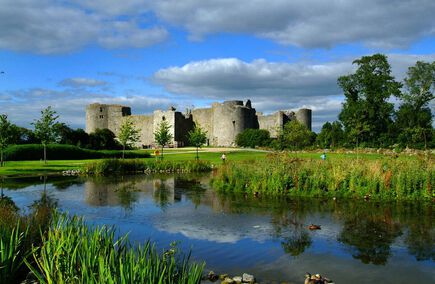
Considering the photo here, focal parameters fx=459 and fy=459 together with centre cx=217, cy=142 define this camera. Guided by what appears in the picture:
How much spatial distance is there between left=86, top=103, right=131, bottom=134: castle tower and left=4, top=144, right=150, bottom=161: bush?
29300 millimetres

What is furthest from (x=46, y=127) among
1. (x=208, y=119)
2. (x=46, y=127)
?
(x=208, y=119)

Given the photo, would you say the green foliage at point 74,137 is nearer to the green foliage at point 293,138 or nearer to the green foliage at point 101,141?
the green foliage at point 101,141

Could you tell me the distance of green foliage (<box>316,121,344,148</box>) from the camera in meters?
52.0

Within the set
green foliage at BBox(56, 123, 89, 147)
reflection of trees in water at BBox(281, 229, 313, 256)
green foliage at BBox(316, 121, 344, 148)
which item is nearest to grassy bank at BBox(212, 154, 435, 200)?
reflection of trees in water at BBox(281, 229, 313, 256)

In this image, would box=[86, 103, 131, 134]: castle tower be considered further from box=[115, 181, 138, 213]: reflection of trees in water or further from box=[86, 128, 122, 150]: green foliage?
box=[115, 181, 138, 213]: reflection of trees in water

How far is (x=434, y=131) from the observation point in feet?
154

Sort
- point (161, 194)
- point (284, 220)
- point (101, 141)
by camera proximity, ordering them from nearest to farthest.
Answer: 1. point (284, 220)
2. point (161, 194)
3. point (101, 141)

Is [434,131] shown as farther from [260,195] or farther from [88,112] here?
[88,112]

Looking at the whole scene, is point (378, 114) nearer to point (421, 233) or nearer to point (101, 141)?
point (101, 141)

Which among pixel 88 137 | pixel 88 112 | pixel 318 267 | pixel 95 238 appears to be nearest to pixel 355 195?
pixel 318 267

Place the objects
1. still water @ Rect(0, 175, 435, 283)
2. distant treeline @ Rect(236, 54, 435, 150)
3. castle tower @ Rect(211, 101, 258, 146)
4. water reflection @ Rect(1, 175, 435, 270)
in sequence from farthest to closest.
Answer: castle tower @ Rect(211, 101, 258, 146)
distant treeline @ Rect(236, 54, 435, 150)
water reflection @ Rect(1, 175, 435, 270)
still water @ Rect(0, 175, 435, 283)

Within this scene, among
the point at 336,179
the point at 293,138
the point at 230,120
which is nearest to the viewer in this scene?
the point at 336,179

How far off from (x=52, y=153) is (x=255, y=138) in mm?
27044

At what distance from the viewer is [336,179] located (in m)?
16.5
